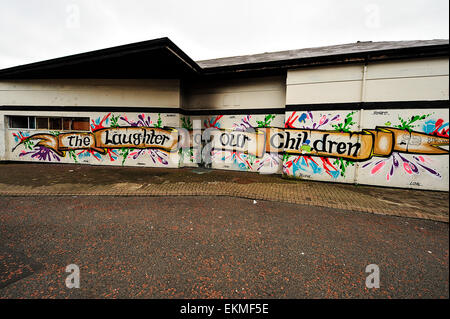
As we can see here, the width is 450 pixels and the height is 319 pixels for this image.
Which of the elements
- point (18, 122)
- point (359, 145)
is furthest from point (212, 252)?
point (18, 122)

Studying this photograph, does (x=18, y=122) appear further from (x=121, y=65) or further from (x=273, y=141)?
(x=273, y=141)

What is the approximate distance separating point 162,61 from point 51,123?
7329mm

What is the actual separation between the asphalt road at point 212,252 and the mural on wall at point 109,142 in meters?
5.44

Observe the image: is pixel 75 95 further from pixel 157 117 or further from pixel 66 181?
pixel 66 181

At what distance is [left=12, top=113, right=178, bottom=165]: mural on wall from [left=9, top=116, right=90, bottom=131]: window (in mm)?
311

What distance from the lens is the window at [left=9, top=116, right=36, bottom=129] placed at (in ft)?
35.9

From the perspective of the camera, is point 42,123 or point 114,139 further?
point 42,123

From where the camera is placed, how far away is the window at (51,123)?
10.6m

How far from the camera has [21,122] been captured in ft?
36.3

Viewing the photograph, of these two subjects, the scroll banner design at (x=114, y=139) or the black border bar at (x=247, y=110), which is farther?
the scroll banner design at (x=114, y=139)

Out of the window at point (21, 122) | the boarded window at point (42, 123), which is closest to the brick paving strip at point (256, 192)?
the boarded window at point (42, 123)

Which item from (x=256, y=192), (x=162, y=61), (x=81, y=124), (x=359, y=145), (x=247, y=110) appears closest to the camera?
(x=256, y=192)

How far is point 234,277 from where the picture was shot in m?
2.68

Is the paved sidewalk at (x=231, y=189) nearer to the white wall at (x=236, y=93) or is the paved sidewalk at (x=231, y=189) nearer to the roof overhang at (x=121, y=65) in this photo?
the white wall at (x=236, y=93)
